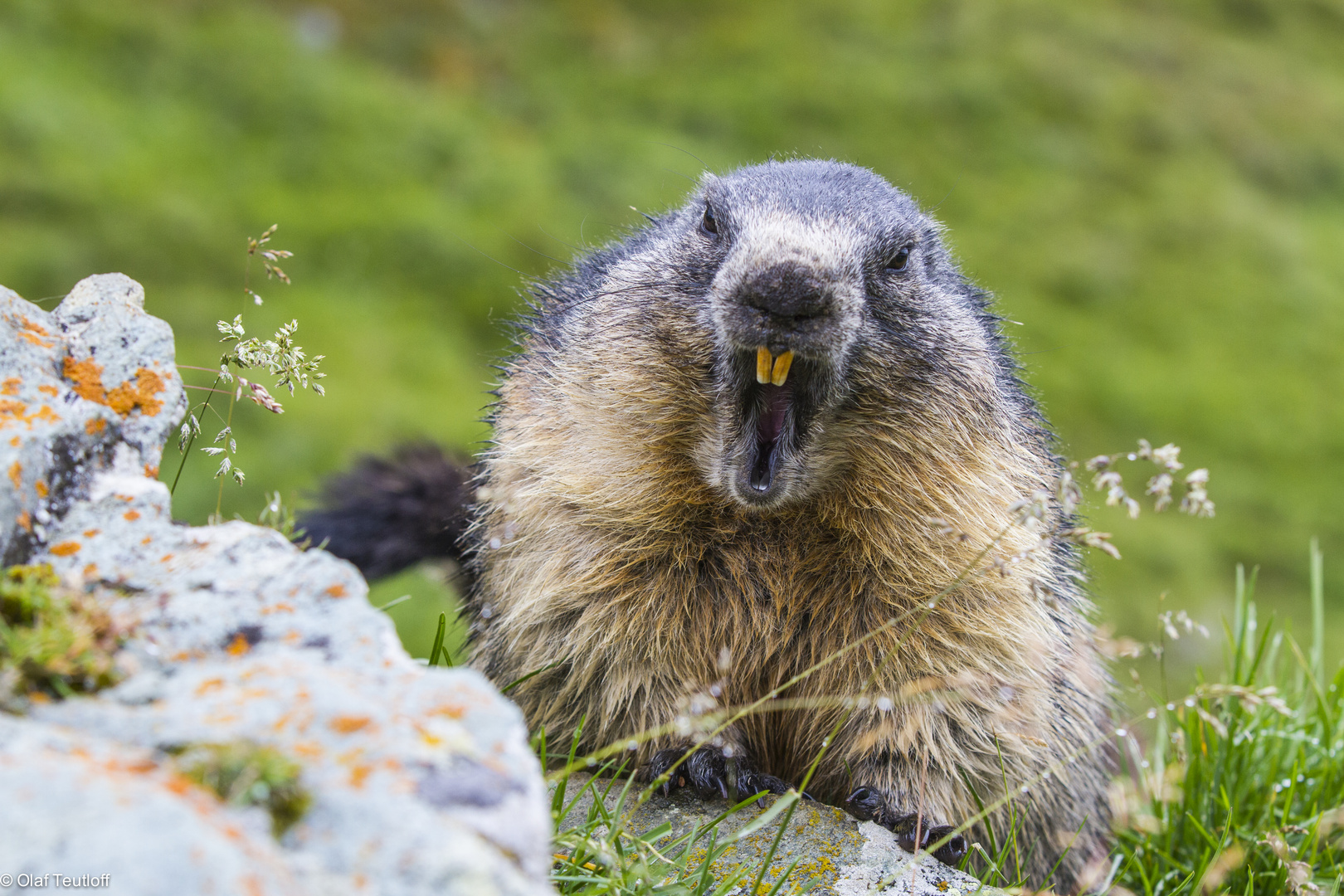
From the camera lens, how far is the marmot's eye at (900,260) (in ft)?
11.7

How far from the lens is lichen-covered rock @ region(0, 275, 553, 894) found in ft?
4.91

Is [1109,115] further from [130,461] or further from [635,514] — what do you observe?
[130,461]

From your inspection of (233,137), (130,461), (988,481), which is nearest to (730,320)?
(988,481)

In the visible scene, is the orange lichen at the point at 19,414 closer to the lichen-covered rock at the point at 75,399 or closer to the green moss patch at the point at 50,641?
the lichen-covered rock at the point at 75,399

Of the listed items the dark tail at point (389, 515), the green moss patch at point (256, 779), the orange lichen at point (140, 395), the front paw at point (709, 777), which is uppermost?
the dark tail at point (389, 515)

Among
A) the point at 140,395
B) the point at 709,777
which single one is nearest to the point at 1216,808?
the point at 709,777

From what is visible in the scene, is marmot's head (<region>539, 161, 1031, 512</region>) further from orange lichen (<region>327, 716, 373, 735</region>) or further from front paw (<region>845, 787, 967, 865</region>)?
orange lichen (<region>327, 716, 373, 735</region>)

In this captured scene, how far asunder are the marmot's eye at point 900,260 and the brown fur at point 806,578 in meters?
0.14

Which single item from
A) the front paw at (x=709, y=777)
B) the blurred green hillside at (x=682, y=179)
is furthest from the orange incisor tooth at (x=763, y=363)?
the blurred green hillside at (x=682, y=179)

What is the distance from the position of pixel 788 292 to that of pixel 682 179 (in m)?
9.93

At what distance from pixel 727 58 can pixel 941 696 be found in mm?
12826

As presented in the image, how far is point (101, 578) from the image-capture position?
84.0 inches

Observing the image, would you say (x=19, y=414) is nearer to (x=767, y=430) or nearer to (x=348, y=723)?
(x=348, y=723)

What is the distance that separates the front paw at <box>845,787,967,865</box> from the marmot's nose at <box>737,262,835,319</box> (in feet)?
4.84
